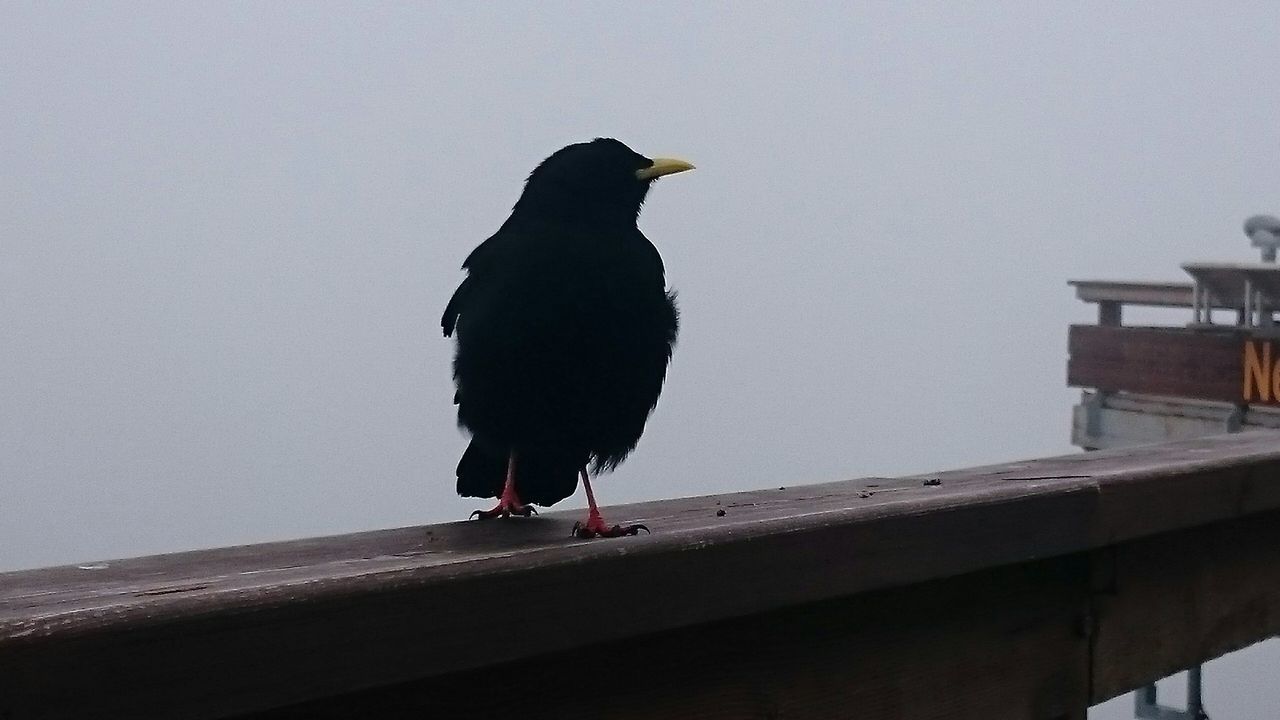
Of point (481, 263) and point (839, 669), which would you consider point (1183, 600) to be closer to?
point (839, 669)

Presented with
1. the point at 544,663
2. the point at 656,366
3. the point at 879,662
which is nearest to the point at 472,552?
the point at 544,663

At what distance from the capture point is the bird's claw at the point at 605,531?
1.08m

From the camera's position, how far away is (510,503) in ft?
4.80

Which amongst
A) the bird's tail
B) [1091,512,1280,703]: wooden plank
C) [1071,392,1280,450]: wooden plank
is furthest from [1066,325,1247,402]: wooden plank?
the bird's tail

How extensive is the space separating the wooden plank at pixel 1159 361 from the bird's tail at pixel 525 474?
13.3 feet

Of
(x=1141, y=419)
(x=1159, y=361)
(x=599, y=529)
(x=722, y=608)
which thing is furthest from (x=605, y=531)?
(x=1141, y=419)

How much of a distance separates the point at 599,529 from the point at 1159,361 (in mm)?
4663

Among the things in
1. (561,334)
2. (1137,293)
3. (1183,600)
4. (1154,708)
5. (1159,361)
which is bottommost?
(1154,708)

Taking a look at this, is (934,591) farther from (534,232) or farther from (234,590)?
(234,590)

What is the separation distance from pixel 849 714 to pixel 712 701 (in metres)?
0.16

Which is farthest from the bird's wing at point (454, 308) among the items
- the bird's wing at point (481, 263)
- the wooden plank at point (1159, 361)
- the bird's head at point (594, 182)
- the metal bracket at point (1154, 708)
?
the wooden plank at point (1159, 361)

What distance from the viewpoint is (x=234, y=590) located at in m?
0.72

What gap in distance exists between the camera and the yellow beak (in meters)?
1.56

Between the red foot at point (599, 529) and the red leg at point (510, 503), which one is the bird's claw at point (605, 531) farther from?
the red leg at point (510, 503)
